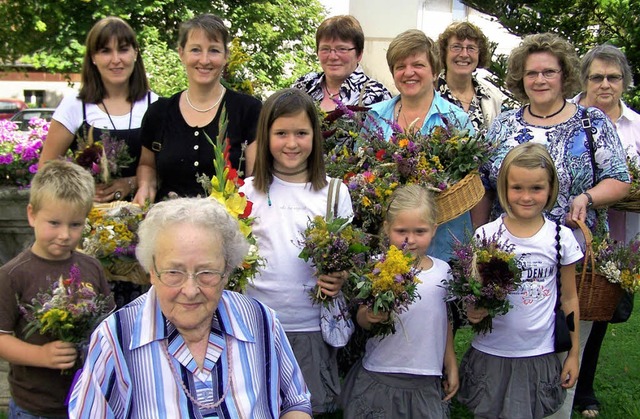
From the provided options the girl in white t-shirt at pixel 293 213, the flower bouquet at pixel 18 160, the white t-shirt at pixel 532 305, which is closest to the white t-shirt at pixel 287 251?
the girl in white t-shirt at pixel 293 213

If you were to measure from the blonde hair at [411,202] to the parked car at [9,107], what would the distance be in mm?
26096

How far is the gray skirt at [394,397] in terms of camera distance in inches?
143

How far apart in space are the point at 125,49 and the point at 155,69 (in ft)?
30.3

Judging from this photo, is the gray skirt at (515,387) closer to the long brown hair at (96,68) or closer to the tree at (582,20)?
the long brown hair at (96,68)

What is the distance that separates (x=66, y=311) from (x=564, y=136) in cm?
281

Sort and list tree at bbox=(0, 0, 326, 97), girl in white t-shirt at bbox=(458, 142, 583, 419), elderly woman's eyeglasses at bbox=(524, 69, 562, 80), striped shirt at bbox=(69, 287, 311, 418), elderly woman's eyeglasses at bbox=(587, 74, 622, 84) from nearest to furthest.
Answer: striped shirt at bbox=(69, 287, 311, 418)
girl in white t-shirt at bbox=(458, 142, 583, 419)
elderly woman's eyeglasses at bbox=(524, 69, 562, 80)
elderly woman's eyeglasses at bbox=(587, 74, 622, 84)
tree at bbox=(0, 0, 326, 97)

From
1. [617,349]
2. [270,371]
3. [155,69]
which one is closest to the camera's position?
[270,371]

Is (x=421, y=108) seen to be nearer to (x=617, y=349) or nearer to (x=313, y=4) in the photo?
(x=617, y=349)

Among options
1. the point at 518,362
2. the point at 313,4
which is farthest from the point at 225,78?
the point at 313,4

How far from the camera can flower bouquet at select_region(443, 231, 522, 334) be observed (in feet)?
11.1

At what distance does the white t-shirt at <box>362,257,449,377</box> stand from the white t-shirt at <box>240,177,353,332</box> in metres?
0.37

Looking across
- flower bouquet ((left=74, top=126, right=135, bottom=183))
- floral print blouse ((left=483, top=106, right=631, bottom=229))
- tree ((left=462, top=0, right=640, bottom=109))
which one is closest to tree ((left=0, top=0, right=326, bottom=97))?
tree ((left=462, top=0, right=640, bottom=109))

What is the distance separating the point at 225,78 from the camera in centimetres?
509

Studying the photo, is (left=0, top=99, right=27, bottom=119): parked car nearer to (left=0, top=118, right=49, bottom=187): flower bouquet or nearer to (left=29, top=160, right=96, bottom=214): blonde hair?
(left=0, top=118, right=49, bottom=187): flower bouquet
